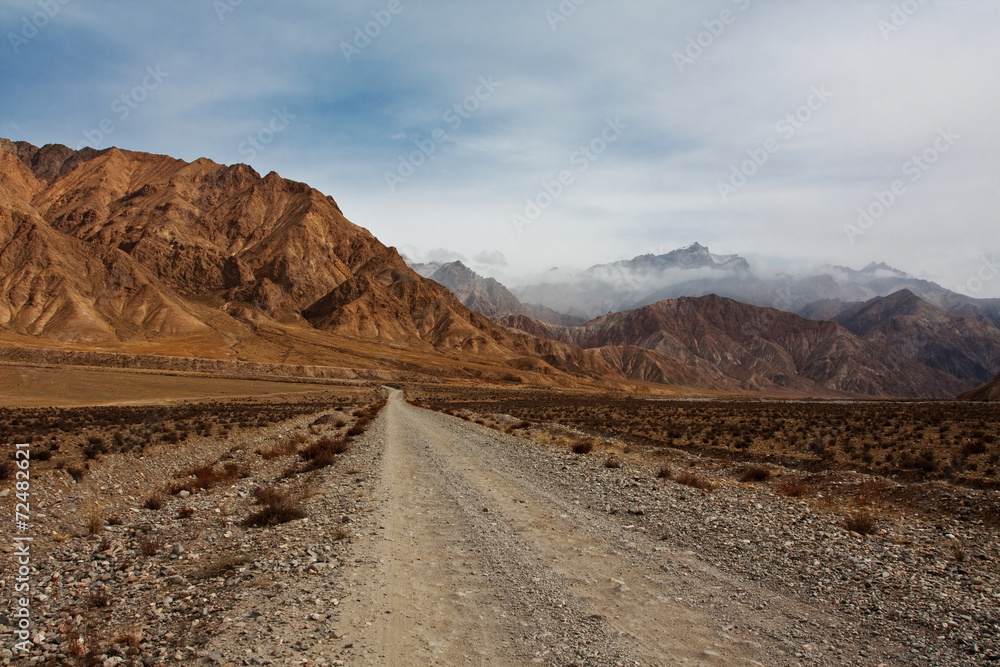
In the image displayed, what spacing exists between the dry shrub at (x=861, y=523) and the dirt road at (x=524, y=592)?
3.89 m

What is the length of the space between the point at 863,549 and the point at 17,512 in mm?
16591

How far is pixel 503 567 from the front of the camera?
826cm

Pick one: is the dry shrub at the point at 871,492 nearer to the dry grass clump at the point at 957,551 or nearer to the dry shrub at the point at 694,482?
the dry grass clump at the point at 957,551

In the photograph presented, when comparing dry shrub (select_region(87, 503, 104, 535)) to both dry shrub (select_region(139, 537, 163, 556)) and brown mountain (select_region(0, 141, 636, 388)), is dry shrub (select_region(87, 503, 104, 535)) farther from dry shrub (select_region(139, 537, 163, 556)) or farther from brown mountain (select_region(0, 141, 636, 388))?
brown mountain (select_region(0, 141, 636, 388))

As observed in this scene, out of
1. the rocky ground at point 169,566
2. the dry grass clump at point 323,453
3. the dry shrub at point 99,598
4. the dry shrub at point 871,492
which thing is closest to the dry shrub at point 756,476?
the dry shrub at point 871,492

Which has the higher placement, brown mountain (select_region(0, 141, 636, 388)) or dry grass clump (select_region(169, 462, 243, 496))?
brown mountain (select_region(0, 141, 636, 388))

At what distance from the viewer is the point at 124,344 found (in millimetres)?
124625

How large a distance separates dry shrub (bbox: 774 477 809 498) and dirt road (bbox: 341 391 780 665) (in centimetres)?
583

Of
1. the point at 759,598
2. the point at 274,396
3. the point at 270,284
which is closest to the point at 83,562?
the point at 759,598

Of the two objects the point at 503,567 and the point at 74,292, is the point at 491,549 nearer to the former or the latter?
the point at 503,567

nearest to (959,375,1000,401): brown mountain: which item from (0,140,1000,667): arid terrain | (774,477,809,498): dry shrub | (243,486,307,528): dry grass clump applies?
(0,140,1000,667): arid terrain

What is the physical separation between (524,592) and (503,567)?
3.30ft

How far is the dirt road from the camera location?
5.74m

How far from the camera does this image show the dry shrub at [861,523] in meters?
10.1
